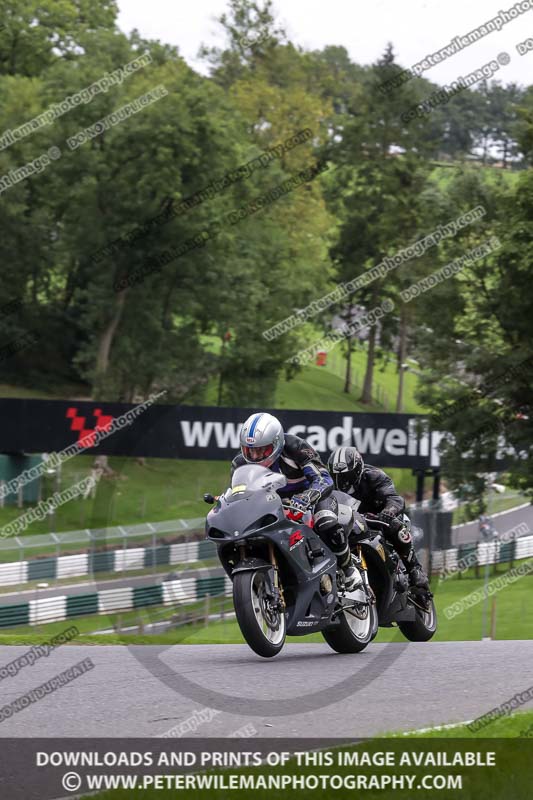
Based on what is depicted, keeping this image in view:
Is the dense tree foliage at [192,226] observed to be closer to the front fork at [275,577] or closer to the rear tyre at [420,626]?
the rear tyre at [420,626]

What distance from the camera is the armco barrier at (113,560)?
25766mm

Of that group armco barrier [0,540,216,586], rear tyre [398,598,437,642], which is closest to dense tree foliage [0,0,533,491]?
armco barrier [0,540,216,586]

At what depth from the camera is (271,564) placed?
336 inches

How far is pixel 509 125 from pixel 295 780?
27896mm

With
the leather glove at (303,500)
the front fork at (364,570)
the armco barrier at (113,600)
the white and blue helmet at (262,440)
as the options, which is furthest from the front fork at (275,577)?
the armco barrier at (113,600)

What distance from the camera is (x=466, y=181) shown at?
31.4 meters

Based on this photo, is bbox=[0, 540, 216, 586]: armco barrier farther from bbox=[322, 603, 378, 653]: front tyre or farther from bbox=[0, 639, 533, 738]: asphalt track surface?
bbox=[322, 603, 378, 653]: front tyre

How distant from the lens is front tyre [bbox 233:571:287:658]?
8.23 m

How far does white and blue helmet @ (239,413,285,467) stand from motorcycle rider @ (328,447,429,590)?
1.41 meters

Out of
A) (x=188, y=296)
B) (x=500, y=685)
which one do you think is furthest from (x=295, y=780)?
(x=188, y=296)

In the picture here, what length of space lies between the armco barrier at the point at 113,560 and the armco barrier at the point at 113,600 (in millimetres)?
695

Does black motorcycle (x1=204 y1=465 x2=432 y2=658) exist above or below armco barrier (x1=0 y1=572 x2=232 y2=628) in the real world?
above

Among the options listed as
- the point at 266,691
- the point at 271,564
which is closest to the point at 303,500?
the point at 271,564

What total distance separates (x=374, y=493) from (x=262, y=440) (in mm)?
2134
